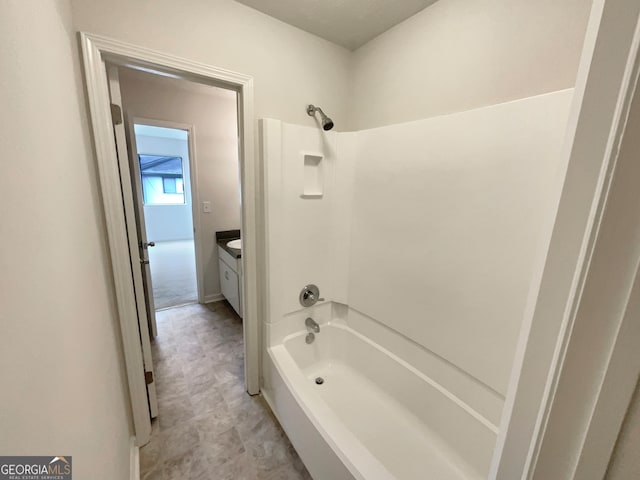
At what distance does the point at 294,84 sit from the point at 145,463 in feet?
7.93

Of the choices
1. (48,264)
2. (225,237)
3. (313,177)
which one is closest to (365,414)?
(313,177)

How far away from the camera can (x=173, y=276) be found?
421 cm

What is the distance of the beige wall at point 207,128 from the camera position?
100 inches

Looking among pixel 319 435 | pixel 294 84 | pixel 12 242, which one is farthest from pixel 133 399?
pixel 294 84

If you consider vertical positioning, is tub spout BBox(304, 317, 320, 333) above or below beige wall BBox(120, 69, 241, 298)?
below

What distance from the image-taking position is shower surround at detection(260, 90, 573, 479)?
1.13 m

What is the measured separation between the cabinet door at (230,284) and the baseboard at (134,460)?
4.60 ft

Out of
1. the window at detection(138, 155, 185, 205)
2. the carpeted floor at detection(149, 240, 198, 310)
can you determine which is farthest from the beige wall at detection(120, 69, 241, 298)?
the window at detection(138, 155, 185, 205)

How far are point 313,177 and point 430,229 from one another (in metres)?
0.86

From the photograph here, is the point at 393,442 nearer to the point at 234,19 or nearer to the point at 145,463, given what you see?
the point at 145,463

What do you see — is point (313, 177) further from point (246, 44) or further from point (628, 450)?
point (628, 450)

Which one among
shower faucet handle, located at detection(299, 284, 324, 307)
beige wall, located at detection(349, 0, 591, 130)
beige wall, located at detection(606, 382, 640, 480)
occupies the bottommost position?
shower faucet handle, located at detection(299, 284, 324, 307)

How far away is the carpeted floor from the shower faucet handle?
7.02ft

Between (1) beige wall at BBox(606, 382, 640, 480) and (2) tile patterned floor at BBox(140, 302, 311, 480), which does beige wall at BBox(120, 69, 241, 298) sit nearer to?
(2) tile patterned floor at BBox(140, 302, 311, 480)
